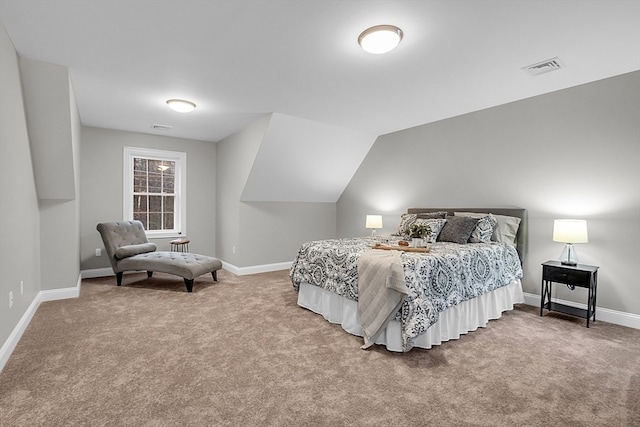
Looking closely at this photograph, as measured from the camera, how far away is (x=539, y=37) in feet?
7.98

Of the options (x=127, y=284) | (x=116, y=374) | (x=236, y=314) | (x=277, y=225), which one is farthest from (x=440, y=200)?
(x=127, y=284)

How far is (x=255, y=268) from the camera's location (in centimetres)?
550

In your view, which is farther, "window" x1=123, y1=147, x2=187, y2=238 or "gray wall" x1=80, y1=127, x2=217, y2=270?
"window" x1=123, y1=147, x2=187, y2=238

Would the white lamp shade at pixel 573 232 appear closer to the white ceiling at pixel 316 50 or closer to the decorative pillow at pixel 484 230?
the decorative pillow at pixel 484 230

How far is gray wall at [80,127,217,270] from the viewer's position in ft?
16.5

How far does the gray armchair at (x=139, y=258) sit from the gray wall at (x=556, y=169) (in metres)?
3.41

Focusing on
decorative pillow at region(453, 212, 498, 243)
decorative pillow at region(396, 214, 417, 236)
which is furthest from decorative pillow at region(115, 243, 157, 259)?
decorative pillow at region(453, 212, 498, 243)

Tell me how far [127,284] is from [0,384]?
271cm

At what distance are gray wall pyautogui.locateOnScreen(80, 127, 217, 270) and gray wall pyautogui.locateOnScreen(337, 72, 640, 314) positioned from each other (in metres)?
3.95

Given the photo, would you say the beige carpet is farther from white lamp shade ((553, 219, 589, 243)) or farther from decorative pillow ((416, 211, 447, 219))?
decorative pillow ((416, 211, 447, 219))

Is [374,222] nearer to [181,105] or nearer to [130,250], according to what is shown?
[181,105]

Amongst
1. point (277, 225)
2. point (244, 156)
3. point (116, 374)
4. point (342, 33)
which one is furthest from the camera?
Answer: point (277, 225)

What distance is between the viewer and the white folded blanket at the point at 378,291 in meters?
2.54

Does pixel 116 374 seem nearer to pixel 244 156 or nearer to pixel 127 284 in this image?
pixel 127 284
